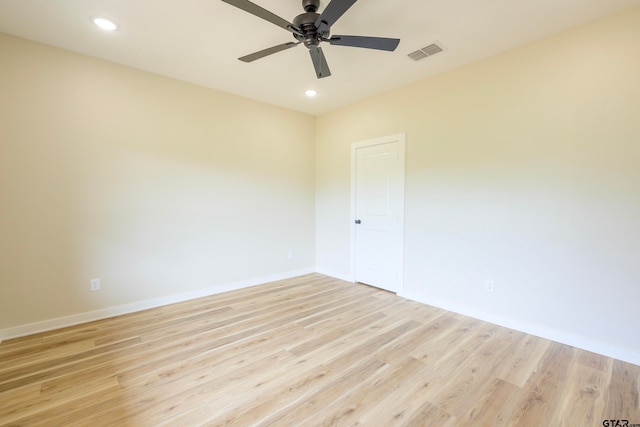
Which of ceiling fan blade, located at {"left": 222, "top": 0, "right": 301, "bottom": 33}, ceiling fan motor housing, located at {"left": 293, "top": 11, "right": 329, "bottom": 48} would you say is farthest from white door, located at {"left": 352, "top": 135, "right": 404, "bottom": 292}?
ceiling fan blade, located at {"left": 222, "top": 0, "right": 301, "bottom": 33}

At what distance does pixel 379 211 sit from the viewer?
4.01 m

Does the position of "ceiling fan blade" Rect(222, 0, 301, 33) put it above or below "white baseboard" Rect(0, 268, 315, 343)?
above

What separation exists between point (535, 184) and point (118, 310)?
14.9 ft

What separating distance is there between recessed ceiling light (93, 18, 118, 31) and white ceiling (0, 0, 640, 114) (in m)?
0.05

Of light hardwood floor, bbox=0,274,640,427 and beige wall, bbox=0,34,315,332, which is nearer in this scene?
light hardwood floor, bbox=0,274,640,427

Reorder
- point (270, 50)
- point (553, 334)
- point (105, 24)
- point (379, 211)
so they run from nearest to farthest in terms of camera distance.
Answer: point (270, 50) < point (105, 24) < point (553, 334) < point (379, 211)

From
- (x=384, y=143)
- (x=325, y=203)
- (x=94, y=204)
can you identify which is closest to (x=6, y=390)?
(x=94, y=204)

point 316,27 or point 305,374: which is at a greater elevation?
point 316,27

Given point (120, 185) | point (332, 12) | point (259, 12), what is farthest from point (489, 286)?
point (120, 185)

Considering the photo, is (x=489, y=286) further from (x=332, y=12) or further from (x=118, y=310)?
(x=118, y=310)

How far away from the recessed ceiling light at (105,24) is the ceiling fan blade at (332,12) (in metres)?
1.84

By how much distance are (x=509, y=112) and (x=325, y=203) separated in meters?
2.87

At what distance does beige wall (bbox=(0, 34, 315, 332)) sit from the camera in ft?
8.57

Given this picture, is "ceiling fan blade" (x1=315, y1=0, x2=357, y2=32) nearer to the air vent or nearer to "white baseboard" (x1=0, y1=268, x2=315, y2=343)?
the air vent
